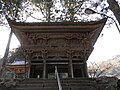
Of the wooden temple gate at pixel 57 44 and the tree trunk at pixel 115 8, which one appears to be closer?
the tree trunk at pixel 115 8

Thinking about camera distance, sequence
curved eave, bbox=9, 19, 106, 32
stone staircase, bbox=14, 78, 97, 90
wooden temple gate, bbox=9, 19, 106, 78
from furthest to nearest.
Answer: wooden temple gate, bbox=9, 19, 106, 78 < curved eave, bbox=9, 19, 106, 32 < stone staircase, bbox=14, 78, 97, 90

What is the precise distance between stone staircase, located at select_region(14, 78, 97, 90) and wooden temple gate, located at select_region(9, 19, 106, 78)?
398 cm

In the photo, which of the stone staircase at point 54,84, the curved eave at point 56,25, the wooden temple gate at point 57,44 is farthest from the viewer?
the wooden temple gate at point 57,44

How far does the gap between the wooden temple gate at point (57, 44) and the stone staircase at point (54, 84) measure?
13.1ft

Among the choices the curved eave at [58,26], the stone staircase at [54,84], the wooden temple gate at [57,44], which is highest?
the curved eave at [58,26]

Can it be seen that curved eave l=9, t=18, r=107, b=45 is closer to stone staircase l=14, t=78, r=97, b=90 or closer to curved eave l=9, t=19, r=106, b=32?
curved eave l=9, t=19, r=106, b=32

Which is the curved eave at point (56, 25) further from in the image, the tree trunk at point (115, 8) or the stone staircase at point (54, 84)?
the stone staircase at point (54, 84)

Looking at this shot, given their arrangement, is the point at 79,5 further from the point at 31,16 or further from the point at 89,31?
the point at 89,31

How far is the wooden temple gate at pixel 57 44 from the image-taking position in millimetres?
13250

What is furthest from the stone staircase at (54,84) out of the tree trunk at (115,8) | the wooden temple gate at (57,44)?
the wooden temple gate at (57,44)

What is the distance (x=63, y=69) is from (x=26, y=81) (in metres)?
6.29

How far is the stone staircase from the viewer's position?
824 centimetres

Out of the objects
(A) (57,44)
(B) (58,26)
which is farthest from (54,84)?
(A) (57,44)

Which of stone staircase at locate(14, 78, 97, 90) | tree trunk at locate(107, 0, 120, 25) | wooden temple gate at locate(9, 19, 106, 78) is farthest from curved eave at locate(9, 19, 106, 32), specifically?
stone staircase at locate(14, 78, 97, 90)
